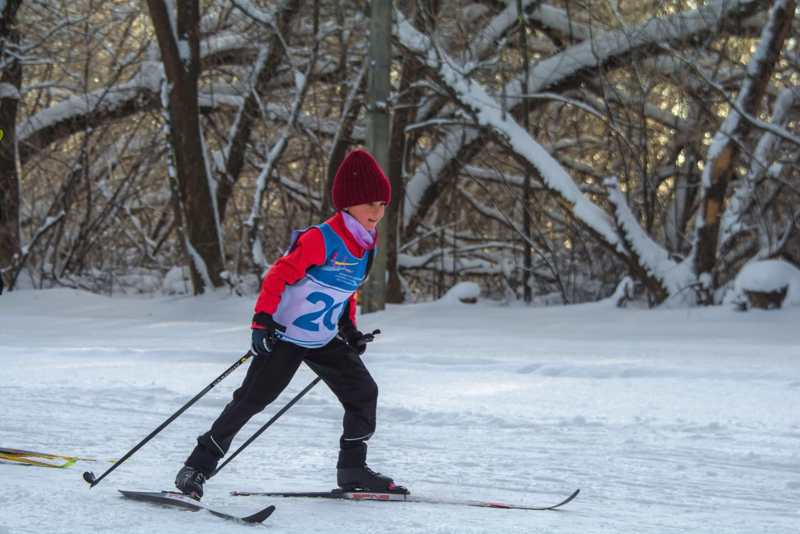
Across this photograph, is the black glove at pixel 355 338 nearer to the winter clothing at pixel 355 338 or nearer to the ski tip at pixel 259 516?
the winter clothing at pixel 355 338

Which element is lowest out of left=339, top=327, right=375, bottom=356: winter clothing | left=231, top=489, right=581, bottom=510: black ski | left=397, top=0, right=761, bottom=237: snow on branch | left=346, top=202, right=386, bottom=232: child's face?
left=231, top=489, right=581, bottom=510: black ski

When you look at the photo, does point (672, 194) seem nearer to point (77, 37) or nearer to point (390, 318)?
point (390, 318)

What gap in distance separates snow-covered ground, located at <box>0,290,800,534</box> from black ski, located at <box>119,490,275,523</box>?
0.04 metres

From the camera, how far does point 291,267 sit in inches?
149

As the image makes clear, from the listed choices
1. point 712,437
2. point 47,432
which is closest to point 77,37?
point 47,432

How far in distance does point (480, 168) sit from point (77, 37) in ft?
17.4

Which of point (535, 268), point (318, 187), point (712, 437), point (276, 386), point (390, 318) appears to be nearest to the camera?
point (276, 386)

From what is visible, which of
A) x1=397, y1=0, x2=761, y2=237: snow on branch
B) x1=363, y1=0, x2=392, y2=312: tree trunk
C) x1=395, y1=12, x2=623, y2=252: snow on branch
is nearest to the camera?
x1=397, y1=0, x2=761, y2=237: snow on branch

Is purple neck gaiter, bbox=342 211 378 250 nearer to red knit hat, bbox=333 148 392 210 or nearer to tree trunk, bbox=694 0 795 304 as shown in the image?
red knit hat, bbox=333 148 392 210

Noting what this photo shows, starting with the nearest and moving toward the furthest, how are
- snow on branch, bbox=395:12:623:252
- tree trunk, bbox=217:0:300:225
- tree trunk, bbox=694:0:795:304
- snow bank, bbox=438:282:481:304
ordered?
1. tree trunk, bbox=694:0:795:304
2. snow on branch, bbox=395:12:623:252
3. snow bank, bbox=438:282:481:304
4. tree trunk, bbox=217:0:300:225

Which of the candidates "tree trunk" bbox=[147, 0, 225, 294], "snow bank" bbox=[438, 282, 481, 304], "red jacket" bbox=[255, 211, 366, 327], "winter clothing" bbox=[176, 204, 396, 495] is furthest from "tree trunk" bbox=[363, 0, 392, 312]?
"red jacket" bbox=[255, 211, 366, 327]

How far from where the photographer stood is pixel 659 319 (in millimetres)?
9898

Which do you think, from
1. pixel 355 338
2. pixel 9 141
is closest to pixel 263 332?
pixel 355 338

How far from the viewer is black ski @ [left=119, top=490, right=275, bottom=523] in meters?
3.50
